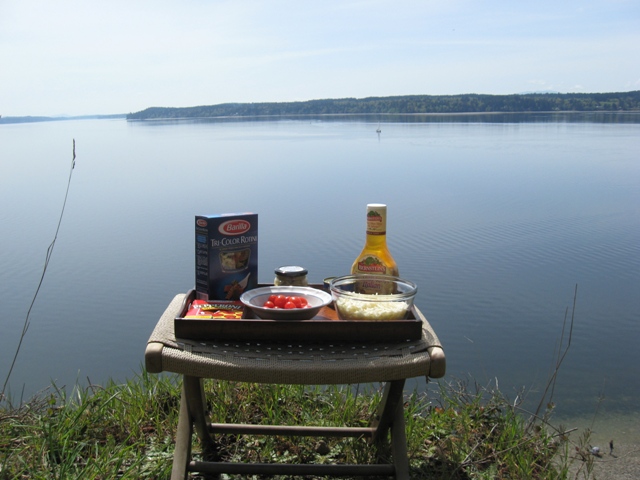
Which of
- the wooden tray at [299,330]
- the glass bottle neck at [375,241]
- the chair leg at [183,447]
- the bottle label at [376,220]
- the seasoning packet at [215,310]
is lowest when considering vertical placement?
the chair leg at [183,447]

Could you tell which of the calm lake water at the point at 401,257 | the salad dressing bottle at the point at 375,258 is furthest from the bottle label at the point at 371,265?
the calm lake water at the point at 401,257

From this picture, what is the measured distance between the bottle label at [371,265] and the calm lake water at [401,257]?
121 cm

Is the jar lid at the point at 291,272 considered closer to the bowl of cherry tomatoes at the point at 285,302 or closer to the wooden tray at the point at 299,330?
the bowl of cherry tomatoes at the point at 285,302

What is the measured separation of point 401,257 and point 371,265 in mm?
5046

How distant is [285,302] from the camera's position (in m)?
1.61

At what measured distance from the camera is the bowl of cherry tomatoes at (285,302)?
155 cm

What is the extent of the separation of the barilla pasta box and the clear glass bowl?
9.7 inches

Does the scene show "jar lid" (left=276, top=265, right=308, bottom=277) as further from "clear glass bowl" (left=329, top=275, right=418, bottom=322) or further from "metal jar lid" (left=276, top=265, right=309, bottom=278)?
"clear glass bowl" (left=329, top=275, right=418, bottom=322)

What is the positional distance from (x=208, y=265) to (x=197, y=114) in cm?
8668

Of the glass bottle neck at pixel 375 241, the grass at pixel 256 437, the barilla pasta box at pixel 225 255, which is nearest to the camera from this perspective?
the barilla pasta box at pixel 225 255

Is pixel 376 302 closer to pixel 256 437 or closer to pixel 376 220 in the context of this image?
pixel 376 220

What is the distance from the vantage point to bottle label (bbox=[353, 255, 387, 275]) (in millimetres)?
1789

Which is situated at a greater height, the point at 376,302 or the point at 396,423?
the point at 376,302

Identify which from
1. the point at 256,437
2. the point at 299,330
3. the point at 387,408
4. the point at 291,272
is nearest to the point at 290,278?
the point at 291,272
